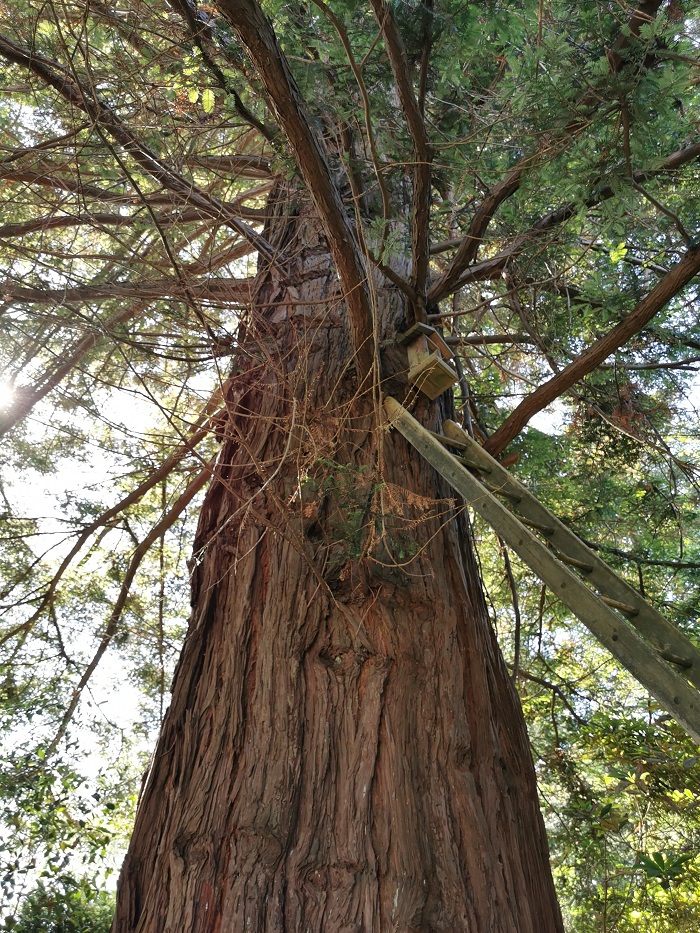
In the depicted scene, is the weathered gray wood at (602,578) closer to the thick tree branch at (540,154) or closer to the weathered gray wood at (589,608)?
the weathered gray wood at (589,608)

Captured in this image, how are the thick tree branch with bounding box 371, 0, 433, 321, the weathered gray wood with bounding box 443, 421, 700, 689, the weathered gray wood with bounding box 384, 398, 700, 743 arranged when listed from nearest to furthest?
1. the weathered gray wood with bounding box 384, 398, 700, 743
2. the thick tree branch with bounding box 371, 0, 433, 321
3. the weathered gray wood with bounding box 443, 421, 700, 689

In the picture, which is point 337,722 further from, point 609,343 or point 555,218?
point 555,218

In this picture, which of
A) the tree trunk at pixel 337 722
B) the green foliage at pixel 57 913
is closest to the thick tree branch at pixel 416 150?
the tree trunk at pixel 337 722

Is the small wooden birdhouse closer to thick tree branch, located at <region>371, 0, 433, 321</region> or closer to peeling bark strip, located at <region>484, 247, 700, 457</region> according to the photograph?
thick tree branch, located at <region>371, 0, 433, 321</region>

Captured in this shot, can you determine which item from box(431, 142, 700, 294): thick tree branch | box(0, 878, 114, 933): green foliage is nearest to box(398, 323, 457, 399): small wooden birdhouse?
box(431, 142, 700, 294): thick tree branch

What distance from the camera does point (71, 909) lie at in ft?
11.9

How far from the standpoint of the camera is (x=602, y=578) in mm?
2703

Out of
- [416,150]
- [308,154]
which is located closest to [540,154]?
[416,150]

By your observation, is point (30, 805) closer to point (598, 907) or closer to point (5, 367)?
point (5, 367)

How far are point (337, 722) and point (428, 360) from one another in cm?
156

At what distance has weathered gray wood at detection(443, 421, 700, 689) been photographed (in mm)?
2449

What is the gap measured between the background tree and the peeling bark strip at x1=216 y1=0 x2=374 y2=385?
10 mm

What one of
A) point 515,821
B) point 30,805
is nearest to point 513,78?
point 515,821

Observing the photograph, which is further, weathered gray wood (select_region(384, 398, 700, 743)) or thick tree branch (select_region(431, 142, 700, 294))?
thick tree branch (select_region(431, 142, 700, 294))
